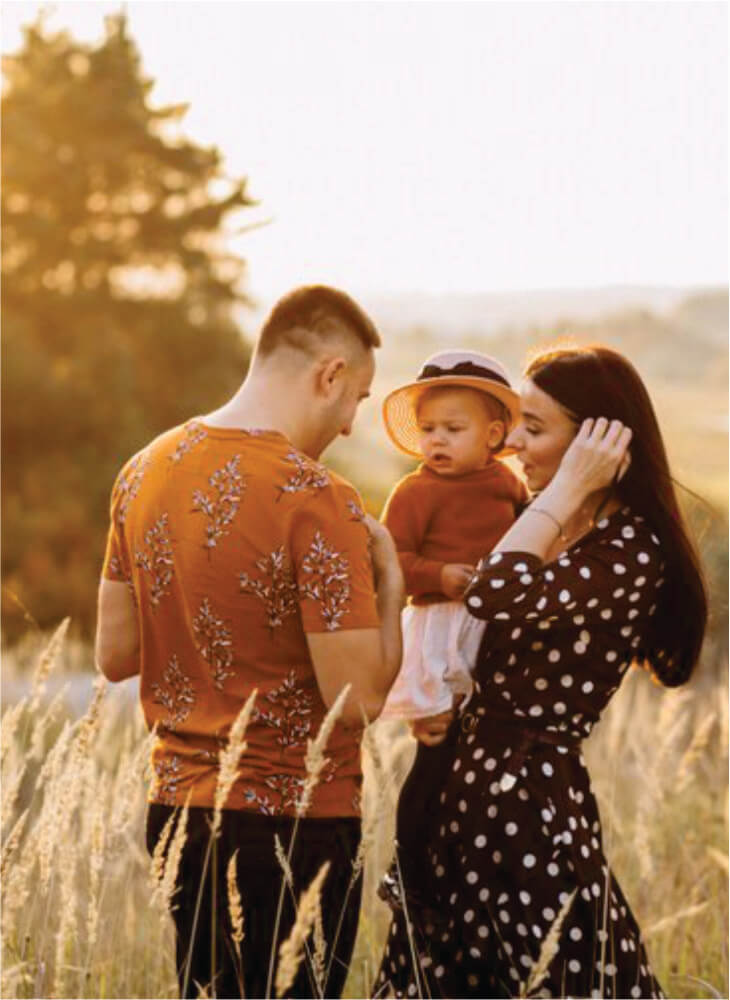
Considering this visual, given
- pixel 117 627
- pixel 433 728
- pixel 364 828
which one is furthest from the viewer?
pixel 433 728

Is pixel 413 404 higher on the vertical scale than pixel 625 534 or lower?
higher

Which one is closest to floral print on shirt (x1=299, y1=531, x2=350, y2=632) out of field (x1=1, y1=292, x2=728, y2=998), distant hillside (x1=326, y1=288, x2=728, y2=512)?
field (x1=1, y1=292, x2=728, y2=998)

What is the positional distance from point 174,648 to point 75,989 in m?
1.15

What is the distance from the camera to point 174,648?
131 inches

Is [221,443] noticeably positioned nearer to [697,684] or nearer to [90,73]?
[697,684]

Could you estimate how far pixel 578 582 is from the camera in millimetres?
3338

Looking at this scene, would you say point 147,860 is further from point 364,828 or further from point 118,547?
point 118,547

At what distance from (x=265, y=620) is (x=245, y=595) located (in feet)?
0.24

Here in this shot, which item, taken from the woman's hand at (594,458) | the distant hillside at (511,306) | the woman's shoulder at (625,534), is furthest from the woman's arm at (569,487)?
the distant hillside at (511,306)

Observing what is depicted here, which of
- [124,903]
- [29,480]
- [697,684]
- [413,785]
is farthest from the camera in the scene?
[29,480]

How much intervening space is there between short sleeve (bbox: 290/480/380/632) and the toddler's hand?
0.55 m

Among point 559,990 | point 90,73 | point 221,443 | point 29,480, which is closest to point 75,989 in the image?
point 559,990

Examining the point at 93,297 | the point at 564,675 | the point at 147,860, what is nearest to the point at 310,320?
the point at 564,675

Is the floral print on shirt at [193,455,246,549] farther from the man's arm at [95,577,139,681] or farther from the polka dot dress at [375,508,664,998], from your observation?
the polka dot dress at [375,508,664,998]
